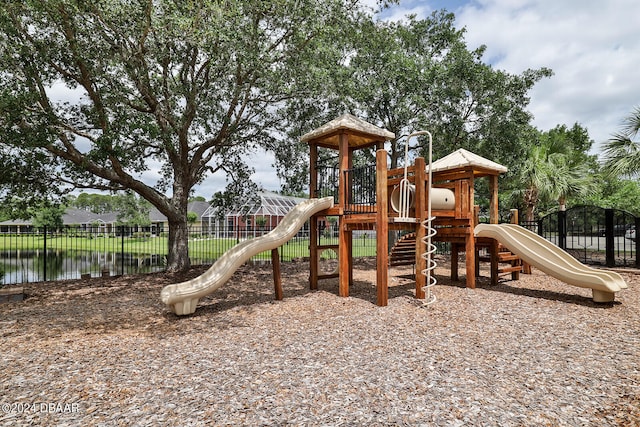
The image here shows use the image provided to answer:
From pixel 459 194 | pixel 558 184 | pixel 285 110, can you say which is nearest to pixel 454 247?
pixel 459 194

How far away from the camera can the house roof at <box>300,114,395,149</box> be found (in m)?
7.09

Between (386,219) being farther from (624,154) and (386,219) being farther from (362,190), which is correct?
(624,154)

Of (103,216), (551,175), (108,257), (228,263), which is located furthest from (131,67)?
(103,216)

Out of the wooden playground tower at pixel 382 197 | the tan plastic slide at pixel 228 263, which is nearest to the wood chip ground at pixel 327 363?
the tan plastic slide at pixel 228 263

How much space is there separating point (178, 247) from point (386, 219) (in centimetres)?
702

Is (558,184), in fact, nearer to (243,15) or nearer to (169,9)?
(243,15)

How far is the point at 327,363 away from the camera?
3.79m

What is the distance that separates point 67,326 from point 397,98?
1060 centimetres

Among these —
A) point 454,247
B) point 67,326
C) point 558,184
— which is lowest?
point 67,326

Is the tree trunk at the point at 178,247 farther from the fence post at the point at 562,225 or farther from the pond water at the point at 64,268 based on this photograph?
the fence post at the point at 562,225

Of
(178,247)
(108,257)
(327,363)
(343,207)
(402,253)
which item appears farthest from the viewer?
(108,257)

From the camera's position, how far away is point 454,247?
30.3 feet

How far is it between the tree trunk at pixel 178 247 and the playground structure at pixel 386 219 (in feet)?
15.1

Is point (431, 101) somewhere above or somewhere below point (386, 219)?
above
